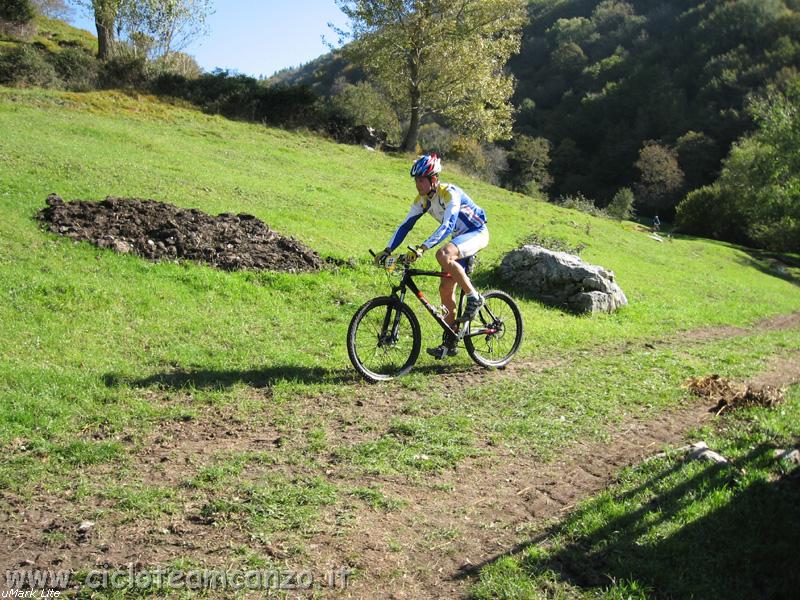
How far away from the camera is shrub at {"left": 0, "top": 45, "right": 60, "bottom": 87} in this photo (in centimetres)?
2741

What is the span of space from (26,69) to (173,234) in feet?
77.4

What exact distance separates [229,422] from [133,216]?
7.23 meters

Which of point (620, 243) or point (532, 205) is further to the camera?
point (532, 205)

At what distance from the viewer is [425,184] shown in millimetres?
7953

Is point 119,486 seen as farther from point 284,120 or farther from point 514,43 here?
point 514,43

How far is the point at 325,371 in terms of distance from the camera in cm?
825

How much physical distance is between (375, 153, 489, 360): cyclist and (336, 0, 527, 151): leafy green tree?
3067 centimetres

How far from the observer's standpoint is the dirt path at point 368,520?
410 centimetres

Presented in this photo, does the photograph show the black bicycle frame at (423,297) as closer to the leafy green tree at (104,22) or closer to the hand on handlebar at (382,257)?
the hand on handlebar at (382,257)

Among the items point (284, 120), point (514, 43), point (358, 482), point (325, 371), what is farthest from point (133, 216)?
point (514, 43)

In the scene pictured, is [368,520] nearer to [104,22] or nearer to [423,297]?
[423,297]

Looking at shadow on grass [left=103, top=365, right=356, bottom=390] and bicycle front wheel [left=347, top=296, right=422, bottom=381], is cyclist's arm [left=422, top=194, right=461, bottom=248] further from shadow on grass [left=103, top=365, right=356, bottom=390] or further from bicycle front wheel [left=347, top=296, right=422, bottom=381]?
shadow on grass [left=103, top=365, right=356, bottom=390]

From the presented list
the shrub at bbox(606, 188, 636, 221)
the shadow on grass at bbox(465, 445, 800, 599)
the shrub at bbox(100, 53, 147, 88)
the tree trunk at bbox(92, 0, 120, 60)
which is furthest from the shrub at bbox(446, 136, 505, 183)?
the shadow on grass at bbox(465, 445, 800, 599)

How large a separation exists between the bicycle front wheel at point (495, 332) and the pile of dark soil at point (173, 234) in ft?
15.3
